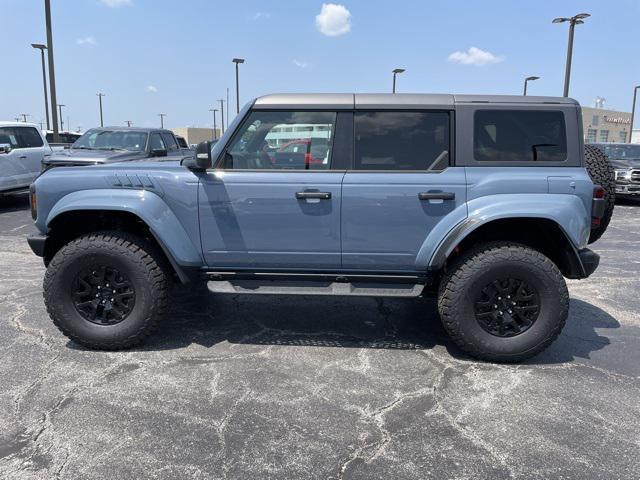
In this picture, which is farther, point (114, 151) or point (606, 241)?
point (114, 151)

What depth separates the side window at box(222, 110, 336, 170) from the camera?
12.4ft

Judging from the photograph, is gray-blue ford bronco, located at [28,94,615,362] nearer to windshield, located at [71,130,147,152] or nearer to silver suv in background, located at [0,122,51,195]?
windshield, located at [71,130,147,152]

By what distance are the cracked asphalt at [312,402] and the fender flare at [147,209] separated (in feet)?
2.73

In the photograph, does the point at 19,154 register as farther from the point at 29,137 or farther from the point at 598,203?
the point at 598,203

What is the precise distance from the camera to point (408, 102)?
12.3 ft

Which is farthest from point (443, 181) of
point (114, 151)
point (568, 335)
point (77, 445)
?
point (114, 151)

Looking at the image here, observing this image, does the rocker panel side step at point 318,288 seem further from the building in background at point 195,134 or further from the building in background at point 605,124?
the building in background at point 195,134

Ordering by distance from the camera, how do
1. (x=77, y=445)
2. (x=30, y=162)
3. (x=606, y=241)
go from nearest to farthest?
(x=77, y=445) → (x=606, y=241) → (x=30, y=162)

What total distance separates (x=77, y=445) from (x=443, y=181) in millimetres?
2817

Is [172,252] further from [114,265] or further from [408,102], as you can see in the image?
[408,102]

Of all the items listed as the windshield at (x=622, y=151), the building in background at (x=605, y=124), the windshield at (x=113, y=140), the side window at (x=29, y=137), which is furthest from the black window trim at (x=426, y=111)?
the building in background at (x=605, y=124)

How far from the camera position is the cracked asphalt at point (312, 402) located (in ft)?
8.41

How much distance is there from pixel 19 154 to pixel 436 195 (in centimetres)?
1067

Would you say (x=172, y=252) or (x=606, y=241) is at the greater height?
(x=172, y=252)
